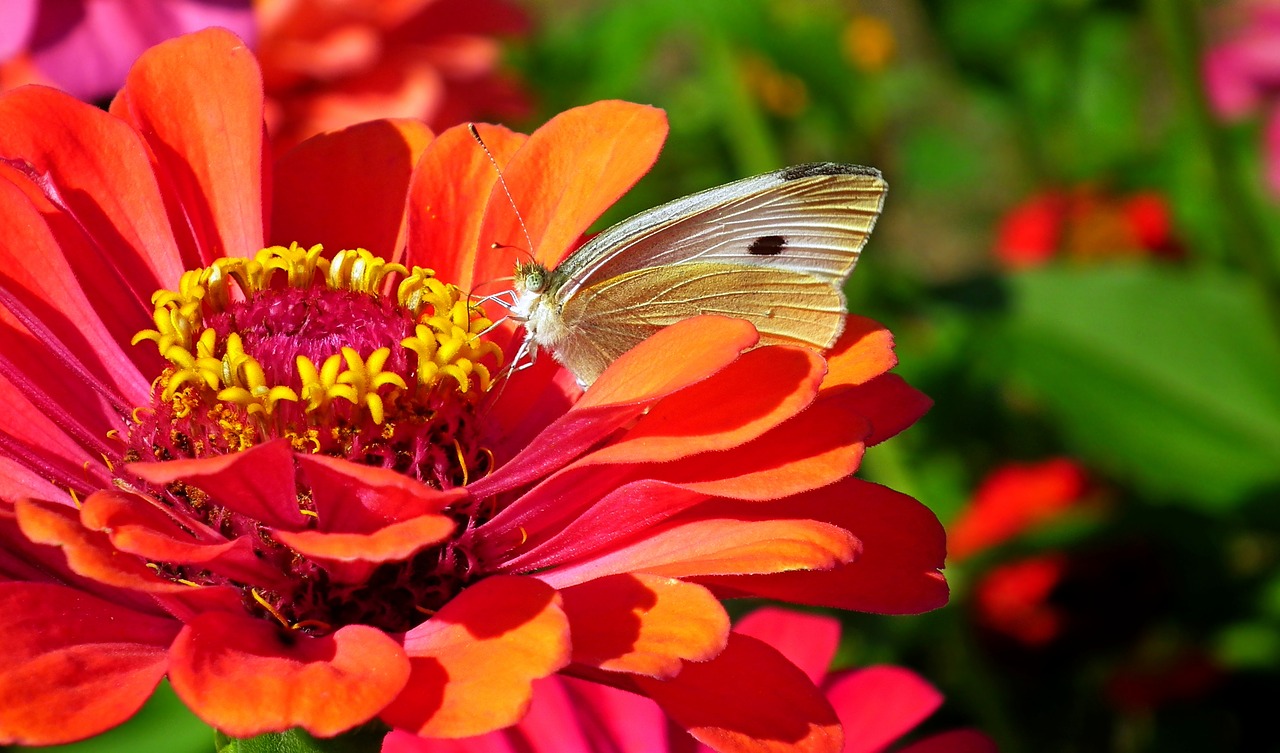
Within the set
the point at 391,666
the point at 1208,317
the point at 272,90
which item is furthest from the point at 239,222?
the point at 1208,317

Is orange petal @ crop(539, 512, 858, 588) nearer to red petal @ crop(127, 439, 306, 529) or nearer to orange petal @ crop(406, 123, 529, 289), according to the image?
red petal @ crop(127, 439, 306, 529)

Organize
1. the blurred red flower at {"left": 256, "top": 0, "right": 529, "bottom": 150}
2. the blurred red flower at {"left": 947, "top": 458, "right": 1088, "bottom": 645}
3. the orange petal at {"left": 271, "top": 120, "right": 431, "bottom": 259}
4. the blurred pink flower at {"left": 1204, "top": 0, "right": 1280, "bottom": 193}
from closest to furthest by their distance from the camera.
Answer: the orange petal at {"left": 271, "top": 120, "right": 431, "bottom": 259}, the blurred red flower at {"left": 256, "top": 0, "right": 529, "bottom": 150}, the blurred red flower at {"left": 947, "top": 458, "right": 1088, "bottom": 645}, the blurred pink flower at {"left": 1204, "top": 0, "right": 1280, "bottom": 193}

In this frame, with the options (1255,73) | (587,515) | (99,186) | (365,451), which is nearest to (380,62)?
(99,186)

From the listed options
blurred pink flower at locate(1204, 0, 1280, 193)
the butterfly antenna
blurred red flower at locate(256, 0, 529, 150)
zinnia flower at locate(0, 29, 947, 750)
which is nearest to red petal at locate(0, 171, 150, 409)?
zinnia flower at locate(0, 29, 947, 750)

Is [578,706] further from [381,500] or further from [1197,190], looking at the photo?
[1197,190]

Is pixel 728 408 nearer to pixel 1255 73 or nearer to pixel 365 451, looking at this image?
pixel 365 451

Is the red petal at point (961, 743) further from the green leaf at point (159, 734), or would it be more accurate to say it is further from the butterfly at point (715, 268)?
the green leaf at point (159, 734)
